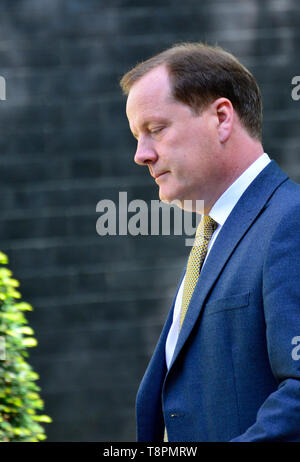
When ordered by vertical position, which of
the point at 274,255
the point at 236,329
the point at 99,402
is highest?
the point at 99,402

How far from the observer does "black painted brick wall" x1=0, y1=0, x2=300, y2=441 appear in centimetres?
519

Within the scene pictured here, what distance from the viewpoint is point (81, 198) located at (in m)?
5.21

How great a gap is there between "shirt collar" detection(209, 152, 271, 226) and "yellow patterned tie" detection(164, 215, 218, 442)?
0.08 meters

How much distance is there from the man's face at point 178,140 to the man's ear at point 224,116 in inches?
0.6

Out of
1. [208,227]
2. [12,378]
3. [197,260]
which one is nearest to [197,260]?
[197,260]

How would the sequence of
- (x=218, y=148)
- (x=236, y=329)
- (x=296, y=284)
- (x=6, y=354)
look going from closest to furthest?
1. (x=296, y=284)
2. (x=236, y=329)
3. (x=218, y=148)
4. (x=6, y=354)

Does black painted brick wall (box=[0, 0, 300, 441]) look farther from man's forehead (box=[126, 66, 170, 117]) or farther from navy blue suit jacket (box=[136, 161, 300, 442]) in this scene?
navy blue suit jacket (box=[136, 161, 300, 442])

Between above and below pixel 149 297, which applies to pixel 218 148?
below

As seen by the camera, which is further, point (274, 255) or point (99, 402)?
point (99, 402)

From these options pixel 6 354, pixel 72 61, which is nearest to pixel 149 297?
pixel 72 61

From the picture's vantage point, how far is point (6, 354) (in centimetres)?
309

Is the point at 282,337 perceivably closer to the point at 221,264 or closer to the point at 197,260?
the point at 221,264

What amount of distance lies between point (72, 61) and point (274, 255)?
3.79 meters

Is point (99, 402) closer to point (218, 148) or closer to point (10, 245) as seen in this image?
point (10, 245)
